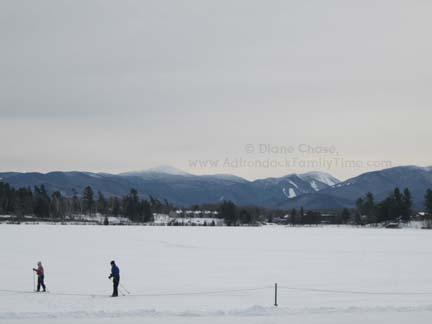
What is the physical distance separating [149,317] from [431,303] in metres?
13.1

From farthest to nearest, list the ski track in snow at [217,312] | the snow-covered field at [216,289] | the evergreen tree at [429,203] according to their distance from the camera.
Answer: the evergreen tree at [429,203] < the snow-covered field at [216,289] < the ski track in snow at [217,312]

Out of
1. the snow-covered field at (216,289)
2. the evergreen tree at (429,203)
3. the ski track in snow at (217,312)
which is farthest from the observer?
the evergreen tree at (429,203)

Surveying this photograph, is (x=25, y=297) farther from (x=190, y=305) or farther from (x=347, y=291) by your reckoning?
(x=347, y=291)

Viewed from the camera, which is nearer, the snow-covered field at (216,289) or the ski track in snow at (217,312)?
the ski track in snow at (217,312)

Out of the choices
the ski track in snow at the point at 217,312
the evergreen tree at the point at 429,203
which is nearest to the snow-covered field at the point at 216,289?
the ski track in snow at the point at 217,312

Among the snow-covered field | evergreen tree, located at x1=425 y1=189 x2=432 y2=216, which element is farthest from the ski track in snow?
evergreen tree, located at x1=425 y1=189 x2=432 y2=216

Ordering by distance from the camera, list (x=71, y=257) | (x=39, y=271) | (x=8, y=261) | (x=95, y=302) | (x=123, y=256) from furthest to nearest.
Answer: (x=123, y=256) → (x=71, y=257) → (x=8, y=261) → (x=39, y=271) → (x=95, y=302)

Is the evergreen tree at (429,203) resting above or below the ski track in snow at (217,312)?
above

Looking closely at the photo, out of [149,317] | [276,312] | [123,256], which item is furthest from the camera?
[123,256]

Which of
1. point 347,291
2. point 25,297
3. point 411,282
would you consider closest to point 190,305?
point 25,297

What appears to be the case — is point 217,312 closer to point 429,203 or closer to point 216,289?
point 216,289

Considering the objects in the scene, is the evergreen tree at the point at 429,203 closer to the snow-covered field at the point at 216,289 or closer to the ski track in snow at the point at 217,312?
the snow-covered field at the point at 216,289

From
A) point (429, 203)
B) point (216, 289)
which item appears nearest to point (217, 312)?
point (216, 289)

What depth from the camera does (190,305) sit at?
25.4 metres
